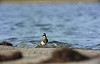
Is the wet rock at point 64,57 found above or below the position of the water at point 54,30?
below

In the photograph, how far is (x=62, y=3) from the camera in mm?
138625

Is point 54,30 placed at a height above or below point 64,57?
above

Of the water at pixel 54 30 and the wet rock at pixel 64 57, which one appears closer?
the wet rock at pixel 64 57

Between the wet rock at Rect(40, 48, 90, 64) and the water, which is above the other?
the water

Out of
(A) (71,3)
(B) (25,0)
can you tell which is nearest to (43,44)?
(B) (25,0)

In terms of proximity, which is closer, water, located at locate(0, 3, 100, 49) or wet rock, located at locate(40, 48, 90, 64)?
wet rock, located at locate(40, 48, 90, 64)

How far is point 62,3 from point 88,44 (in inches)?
4386

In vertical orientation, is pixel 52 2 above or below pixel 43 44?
above

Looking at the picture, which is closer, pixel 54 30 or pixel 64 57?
pixel 64 57

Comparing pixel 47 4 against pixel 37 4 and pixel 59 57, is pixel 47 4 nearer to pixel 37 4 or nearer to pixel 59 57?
pixel 37 4

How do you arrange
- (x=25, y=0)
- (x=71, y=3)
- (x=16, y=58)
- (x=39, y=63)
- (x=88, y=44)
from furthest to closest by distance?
(x=71, y=3), (x=25, y=0), (x=88, y=44), (x=16, y=58), (x=39, y=63)

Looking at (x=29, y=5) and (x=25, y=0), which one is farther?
(x=29, y=5)

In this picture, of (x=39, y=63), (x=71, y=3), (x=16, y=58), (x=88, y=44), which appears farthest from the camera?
(x=71, y=3)

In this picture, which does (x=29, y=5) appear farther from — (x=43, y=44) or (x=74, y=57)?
(x=74, y=57)
